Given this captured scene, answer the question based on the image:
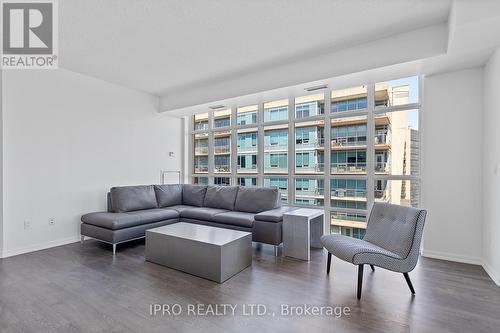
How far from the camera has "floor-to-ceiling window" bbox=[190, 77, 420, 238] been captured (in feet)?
12.4

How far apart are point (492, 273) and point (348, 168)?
2.07m

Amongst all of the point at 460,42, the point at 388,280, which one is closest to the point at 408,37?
the point at 460,42

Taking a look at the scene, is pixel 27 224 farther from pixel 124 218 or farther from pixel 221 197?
pixel 221 197

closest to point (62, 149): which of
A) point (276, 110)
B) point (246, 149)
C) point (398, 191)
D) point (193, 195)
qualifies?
point (193, 195)

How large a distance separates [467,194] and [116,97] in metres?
5.71

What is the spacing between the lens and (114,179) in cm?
470

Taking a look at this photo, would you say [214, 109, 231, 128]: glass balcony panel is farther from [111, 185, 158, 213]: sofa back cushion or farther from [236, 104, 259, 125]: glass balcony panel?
[111, 185, 158, 213]: sofa back cushion

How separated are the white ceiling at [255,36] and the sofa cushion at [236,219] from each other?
6.72 feet

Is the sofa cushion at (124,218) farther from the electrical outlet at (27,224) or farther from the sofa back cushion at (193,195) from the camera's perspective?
the sofa back cushion at (193,195)

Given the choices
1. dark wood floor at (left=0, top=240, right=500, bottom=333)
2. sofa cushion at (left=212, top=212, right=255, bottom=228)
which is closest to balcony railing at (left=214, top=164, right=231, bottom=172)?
sofa cushion at (left=212, top=212, right=255, bottom=228)

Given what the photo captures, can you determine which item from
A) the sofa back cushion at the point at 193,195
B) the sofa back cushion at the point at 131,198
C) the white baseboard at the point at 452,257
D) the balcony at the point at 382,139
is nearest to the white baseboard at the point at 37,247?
the sofa back cushion at the point at 131,198

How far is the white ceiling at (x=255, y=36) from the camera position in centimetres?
250

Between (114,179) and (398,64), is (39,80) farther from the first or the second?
(398,64)

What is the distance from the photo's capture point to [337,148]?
4266 millimetres
